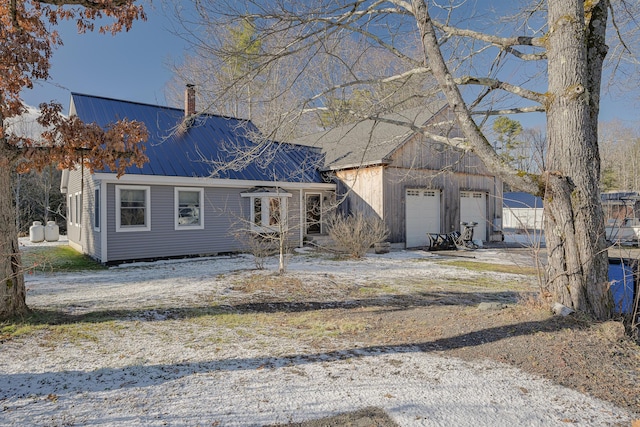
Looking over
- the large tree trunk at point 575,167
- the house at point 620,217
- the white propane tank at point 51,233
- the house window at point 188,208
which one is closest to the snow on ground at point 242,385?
the large tree trunk at point 575,167

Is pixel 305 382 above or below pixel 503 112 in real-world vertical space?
below

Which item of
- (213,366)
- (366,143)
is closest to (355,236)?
(366,143)

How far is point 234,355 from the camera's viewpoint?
3916mm

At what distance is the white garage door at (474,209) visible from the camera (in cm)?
1727

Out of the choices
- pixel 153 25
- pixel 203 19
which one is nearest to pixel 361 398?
pixel 203 19

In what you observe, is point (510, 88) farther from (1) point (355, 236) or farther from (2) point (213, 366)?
(1) point (355, 236)

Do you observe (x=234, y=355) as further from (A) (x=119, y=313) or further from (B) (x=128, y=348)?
(A) (x=119, y=313)

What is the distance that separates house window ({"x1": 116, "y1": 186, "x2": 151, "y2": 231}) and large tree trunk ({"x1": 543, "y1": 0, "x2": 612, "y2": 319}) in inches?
429

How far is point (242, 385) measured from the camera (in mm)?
3215

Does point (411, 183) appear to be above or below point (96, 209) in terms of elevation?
above

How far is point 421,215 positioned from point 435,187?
148cm

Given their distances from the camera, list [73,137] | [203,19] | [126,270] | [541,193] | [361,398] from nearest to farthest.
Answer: [361,398] < [541,193] < [73,137] < [203,19] < [126,270]

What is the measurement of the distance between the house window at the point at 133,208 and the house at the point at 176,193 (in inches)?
1.1

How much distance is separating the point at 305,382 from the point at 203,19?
5203mm
